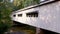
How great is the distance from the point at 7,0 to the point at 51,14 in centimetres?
238

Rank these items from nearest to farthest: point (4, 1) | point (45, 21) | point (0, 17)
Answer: point (0, 17)
point (4, 1)
point (45, 21)

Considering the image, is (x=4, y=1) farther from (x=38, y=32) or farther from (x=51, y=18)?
(x=38, y=32)

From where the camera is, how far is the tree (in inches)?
250

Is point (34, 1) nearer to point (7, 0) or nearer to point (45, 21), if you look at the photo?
point (45, 21)

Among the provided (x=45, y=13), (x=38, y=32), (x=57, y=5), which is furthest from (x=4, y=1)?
(x=38, y=32)

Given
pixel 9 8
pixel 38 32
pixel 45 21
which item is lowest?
pixel 38 32

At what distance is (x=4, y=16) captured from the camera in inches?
256

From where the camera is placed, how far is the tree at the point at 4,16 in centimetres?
634

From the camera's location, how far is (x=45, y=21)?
376 inches

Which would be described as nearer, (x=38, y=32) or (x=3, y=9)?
(x=3, y=9)

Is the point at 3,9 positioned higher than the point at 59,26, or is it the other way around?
the point at 3,9

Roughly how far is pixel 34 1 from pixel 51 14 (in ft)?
39.3

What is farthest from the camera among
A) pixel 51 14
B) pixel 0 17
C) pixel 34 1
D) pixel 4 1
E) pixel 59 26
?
pixel 34 1

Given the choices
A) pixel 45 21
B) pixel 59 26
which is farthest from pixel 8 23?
pixel 45 21
